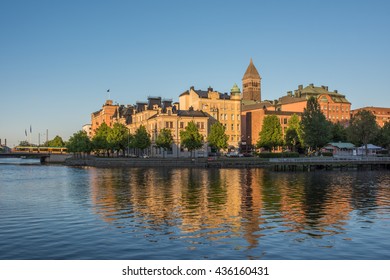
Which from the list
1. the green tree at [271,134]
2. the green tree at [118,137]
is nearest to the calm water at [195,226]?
the green tree at [271,134]

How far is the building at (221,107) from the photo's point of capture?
14700 centimetres

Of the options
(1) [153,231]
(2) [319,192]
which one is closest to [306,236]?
(1) [153,231]

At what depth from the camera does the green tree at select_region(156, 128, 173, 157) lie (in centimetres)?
12488

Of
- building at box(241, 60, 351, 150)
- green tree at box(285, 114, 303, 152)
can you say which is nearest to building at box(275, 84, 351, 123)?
building at box(241, 60, 351, 150)

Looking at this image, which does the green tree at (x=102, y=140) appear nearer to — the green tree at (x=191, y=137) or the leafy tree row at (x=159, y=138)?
the leafy tree row at (x=159, y=138)

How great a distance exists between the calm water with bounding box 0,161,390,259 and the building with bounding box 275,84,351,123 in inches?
5227

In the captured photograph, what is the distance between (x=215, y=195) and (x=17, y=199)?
2144 cm

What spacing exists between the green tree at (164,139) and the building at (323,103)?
70300 millimetres

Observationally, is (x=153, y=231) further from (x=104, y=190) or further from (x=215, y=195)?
(x=104, y=190)

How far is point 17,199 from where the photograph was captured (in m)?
45.1
